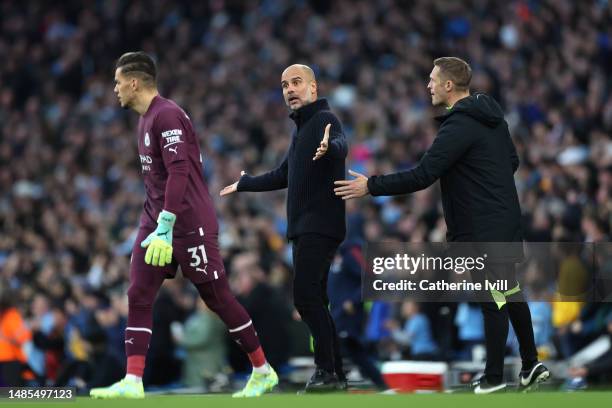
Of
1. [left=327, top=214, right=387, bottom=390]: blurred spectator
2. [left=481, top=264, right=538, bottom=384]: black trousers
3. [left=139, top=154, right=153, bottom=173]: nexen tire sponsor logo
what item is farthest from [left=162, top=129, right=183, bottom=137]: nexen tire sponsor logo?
[left=327, top=214, right=387, bottom=390]: blurred spectator

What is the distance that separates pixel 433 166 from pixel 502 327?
0.95 m

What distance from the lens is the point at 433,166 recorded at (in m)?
6.91

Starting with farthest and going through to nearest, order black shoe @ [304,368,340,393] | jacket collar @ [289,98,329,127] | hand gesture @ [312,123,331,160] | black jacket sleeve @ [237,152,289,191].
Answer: black jacket sleeve @ [237,152,289,191] < jacket collar @ [289,98,329,127] < black shoe @ [304,368,340,393] < hand gesture @ [312,123,331,160]

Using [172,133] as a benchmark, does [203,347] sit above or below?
below

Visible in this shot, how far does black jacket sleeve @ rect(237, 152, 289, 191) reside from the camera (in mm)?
7762

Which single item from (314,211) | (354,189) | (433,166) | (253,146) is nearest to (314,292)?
(314,211)

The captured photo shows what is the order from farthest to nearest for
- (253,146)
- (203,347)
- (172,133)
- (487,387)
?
(253,146), (203,347), (172,133), (487,387)

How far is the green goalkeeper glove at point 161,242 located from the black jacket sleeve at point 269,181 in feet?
3.27

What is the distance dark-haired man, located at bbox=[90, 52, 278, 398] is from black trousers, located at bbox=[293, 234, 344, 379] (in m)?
0.33

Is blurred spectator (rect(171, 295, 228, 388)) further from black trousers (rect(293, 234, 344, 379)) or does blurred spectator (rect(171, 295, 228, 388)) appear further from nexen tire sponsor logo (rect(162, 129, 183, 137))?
nexen tire sponsor logo (rect(162, 129, 183, 137))

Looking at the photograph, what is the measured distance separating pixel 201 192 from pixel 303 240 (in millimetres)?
642

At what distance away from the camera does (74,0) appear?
82.2 feet

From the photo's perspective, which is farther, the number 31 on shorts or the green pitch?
the number 31 on shorts

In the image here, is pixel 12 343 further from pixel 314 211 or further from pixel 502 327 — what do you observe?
pixel 502 327
